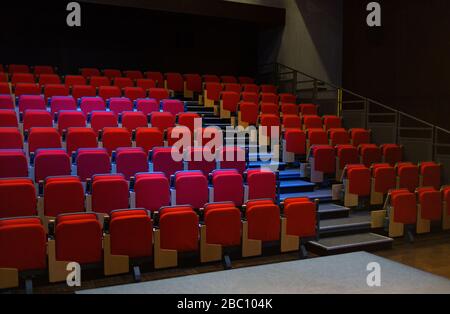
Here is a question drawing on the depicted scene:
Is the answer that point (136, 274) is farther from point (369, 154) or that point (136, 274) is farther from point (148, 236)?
point (369, 154)

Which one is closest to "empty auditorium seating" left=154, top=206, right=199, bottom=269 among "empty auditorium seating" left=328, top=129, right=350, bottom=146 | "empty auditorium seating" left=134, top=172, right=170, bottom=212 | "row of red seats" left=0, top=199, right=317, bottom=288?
"row of red seats" left=0, top=199, right=317, bottom=288

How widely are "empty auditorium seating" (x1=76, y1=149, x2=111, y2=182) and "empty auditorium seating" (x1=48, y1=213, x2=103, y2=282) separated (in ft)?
1.01

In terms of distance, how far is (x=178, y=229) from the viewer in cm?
103

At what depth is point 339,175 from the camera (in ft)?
5.50

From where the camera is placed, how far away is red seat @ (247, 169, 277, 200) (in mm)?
1312

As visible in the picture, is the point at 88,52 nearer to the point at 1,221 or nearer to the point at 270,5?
the point at 270,5

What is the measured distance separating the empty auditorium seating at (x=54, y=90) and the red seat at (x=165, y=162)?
734 mm

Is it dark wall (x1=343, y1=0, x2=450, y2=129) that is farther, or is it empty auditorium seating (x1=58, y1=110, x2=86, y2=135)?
dark wall (x1=343, y1=0, x2=450, y2=129)

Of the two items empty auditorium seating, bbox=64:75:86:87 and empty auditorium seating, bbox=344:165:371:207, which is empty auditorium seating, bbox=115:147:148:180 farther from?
empty auditorium seating, bbox=64:75:86:87

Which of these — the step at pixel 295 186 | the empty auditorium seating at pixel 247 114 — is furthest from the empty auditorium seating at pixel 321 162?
the empty auditorium seating at pixel 247 114

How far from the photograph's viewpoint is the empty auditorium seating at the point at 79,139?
1396mm

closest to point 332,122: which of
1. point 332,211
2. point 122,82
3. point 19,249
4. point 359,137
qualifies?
point 359,137
